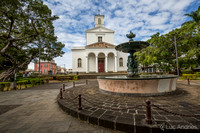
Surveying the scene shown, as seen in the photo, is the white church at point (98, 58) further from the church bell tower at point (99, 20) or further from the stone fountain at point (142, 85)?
the stone fountain at point (142, 85)

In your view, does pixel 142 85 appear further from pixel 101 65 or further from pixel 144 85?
pixel 101 65

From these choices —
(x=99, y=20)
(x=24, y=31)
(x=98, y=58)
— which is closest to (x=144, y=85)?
(x=24, y=31)

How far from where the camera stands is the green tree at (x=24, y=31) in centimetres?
989

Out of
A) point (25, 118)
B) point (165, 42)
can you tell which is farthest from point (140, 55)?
point (25, 118)

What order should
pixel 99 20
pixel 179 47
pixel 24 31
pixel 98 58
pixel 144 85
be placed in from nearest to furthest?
Result: 1. pixel 144 85
2. pixel 24 31
3. pixel 179 47
4. pixel 98 58
5. pixel 99 20

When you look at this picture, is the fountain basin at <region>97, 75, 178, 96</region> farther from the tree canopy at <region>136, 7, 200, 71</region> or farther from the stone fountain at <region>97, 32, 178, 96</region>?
the tree canopy at <region>136, 7, 200, 71</region>

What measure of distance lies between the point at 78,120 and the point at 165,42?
64.9ft

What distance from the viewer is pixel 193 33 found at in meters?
13.9

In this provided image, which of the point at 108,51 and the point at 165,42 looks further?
the point at 108,51

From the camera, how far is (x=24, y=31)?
41.3ft

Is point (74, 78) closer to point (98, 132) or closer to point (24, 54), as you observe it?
point (24, 54)

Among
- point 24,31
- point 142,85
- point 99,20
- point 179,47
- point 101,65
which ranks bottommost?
point 142,85

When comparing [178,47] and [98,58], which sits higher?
[178,47]

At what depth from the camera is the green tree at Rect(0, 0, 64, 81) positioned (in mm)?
9890
